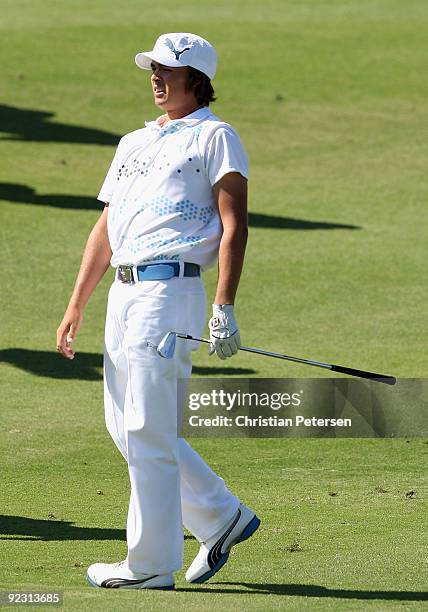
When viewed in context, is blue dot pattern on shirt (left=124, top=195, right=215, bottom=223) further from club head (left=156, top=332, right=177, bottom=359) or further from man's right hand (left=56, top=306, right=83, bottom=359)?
man's right hand (left=56, top=306, right=83, bottom=359)

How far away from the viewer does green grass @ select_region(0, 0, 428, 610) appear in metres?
6.73

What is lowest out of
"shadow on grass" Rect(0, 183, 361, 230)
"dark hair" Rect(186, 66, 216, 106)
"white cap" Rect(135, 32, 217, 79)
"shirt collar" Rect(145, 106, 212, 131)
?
"shadow on grass" Rect(0, 183, 361, 230)

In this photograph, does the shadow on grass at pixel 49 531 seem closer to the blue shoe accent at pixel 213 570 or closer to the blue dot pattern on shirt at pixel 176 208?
the blue shoe accent at pixel 213 570

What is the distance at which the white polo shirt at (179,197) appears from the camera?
19.0 feet

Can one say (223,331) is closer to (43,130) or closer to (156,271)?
(156,271)

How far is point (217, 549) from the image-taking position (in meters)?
6.05

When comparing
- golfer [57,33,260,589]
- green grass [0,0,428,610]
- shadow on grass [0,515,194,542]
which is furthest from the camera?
shadow on grass [0,515,194,542]

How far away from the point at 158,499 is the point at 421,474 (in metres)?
3.12

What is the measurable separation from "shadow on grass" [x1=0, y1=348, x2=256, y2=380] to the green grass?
1.3 inches

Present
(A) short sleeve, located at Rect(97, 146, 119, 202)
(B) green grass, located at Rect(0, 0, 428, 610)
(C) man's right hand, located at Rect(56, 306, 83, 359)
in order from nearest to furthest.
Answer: (A) short sleeve, located at Rect(97, 146, 119, 202) → (C) man's right hand, located at Rect(56, 306, 83, 359) → (B) green grass, located at Rect(0, 0, 428, 610)

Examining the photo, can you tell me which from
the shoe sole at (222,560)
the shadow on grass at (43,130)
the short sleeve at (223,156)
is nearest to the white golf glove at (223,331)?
the short sleeve at (223,156)

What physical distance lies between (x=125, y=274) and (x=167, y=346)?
1.07 ft

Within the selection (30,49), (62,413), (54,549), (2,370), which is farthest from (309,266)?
(30,49)

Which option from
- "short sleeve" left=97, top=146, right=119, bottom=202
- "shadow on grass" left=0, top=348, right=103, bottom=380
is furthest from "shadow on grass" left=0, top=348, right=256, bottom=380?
"short sleeve" left=97, top=146, right=119, bottom=202
